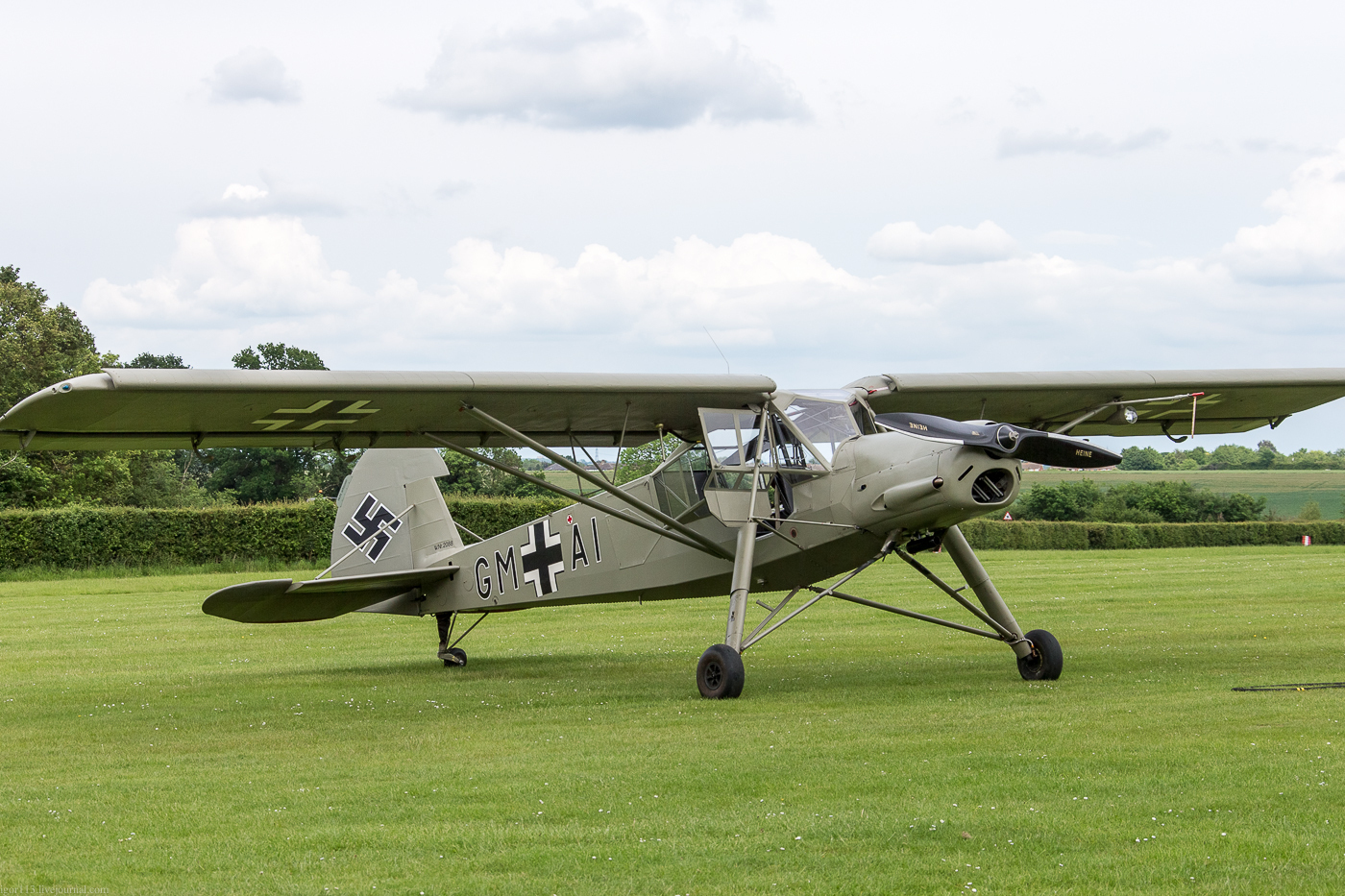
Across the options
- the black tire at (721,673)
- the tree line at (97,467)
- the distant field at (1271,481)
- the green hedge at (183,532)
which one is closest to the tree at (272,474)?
the tree line at (97,467)

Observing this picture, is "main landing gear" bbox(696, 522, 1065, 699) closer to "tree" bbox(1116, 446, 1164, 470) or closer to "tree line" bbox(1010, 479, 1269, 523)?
"tree line" bbox(1010, 479, 1269, 523)

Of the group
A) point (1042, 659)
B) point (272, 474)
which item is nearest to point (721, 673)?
point (1042, 659)

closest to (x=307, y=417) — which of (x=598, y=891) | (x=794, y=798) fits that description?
(x=794, y=798)

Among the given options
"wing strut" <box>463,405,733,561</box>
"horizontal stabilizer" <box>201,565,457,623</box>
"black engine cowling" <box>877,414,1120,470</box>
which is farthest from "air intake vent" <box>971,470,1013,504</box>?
"horizontal stabilizer" <box>201,565,457,623</box>

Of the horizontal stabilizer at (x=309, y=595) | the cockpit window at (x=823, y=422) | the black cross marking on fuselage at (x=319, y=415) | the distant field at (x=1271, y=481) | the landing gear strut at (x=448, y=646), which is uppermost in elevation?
the black cross marking on fuselage at (x=319, y=415)

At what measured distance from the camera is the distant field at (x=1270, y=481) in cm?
8162

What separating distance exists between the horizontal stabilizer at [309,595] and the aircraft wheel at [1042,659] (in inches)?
285

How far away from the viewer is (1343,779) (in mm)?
6891

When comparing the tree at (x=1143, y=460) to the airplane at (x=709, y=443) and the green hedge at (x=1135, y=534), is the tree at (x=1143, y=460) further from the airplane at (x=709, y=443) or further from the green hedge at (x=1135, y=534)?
the airplane at (x=709, y=443)

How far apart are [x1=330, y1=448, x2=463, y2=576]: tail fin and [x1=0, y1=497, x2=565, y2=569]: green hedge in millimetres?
21292

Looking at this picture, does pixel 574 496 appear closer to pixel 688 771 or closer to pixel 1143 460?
pixel 688 771

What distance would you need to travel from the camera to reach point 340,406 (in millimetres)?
11547

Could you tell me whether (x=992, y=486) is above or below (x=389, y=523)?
above

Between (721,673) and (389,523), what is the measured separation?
675cm
